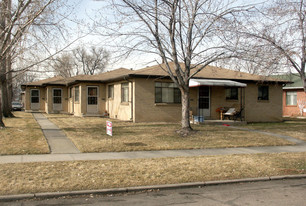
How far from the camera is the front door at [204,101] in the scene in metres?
21.2

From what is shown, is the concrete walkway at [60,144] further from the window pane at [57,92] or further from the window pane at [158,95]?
the window pane at [57,92]

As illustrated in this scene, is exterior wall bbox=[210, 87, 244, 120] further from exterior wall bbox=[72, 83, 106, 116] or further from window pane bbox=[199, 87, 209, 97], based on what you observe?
exterior wall bbox=[72, 83, 106, 116]

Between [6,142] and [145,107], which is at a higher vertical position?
[145,107]

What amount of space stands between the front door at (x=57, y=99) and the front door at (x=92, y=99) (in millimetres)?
7037

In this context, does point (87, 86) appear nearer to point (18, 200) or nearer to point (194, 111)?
point (194, 111)

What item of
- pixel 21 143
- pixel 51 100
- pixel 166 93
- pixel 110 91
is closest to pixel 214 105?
pixel 166 93

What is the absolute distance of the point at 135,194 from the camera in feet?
20.4

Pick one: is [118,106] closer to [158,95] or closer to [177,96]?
[158,95]

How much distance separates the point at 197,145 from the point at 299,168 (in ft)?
13.3

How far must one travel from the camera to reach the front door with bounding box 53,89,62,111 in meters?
30.0

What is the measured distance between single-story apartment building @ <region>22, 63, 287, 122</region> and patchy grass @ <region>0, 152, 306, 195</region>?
322 inches

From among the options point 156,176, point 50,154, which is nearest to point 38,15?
point 50,154

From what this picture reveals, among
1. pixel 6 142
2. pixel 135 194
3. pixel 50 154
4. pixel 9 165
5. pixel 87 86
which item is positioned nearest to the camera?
pixel 135 194

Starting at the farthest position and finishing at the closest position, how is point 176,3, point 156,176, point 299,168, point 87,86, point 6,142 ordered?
1. point 87,86
2. point 176,3
3. point 6,142
4. point 299,168
5. point 156,176
